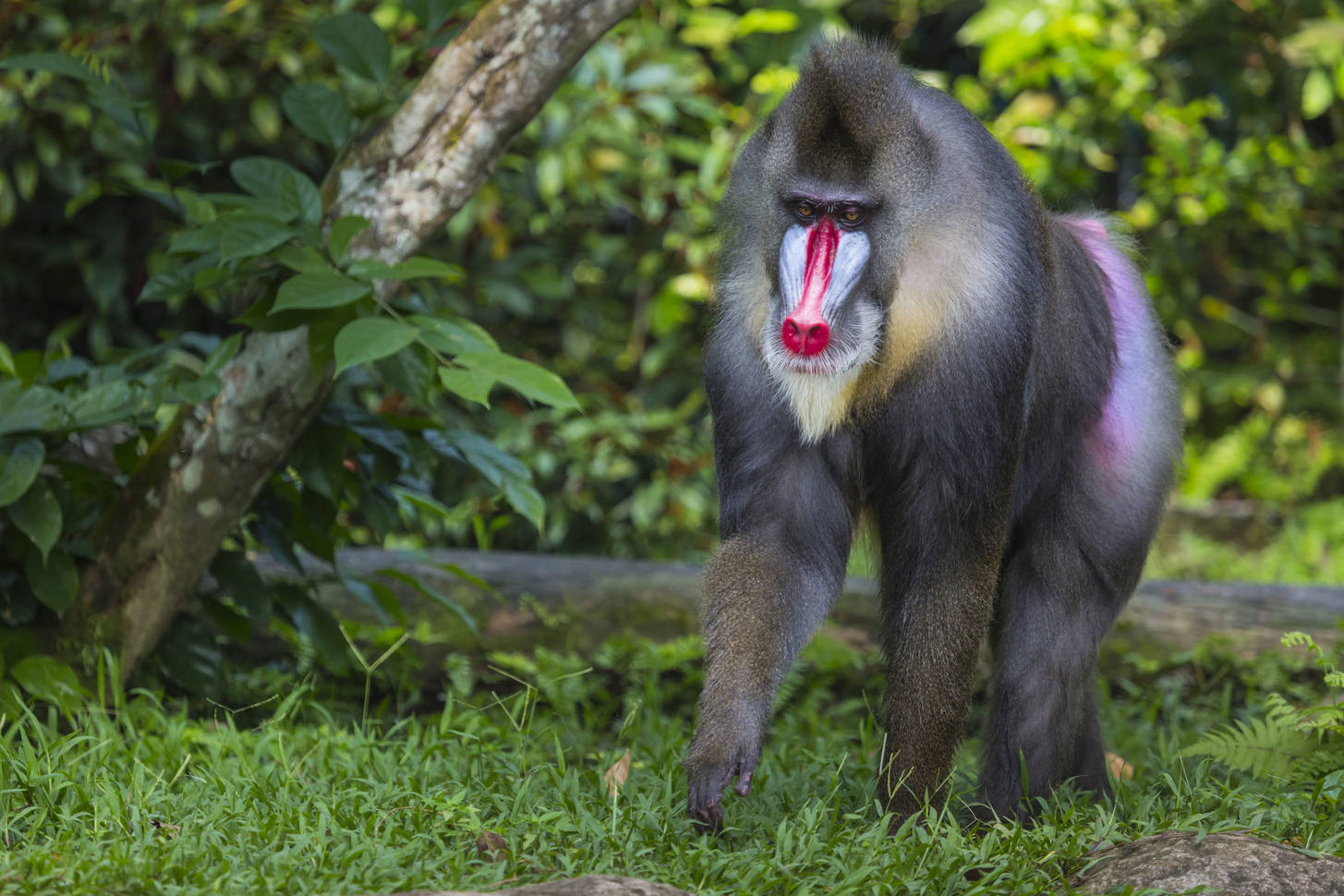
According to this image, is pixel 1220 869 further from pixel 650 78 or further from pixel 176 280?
pixel 650 78

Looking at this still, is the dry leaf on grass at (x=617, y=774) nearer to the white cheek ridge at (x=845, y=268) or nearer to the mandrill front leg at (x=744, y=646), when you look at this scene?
the mandrill front leg at (x=744, y=646)

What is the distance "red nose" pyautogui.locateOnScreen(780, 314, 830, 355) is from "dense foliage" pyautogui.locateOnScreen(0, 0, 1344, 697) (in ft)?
2.53

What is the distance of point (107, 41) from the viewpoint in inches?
210

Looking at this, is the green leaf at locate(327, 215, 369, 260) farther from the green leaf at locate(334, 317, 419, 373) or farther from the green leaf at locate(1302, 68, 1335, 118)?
the green leaf at locate(1302, 68, 1335, 118)

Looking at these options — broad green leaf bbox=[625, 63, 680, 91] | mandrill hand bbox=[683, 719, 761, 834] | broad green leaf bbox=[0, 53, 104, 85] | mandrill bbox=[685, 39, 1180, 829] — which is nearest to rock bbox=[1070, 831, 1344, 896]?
mandrill bbox=[685, 39, 1180, 829]

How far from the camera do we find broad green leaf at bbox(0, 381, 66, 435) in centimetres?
301

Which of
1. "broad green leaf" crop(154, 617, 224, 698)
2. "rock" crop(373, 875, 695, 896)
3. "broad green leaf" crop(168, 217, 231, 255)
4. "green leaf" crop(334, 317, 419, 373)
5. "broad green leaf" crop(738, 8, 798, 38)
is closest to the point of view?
"rock" crop(373, 875, 695, 896)

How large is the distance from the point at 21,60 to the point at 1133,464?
2.55 m

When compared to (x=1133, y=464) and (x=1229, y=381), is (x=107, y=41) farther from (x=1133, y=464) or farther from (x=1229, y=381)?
(x=1229, y=381)

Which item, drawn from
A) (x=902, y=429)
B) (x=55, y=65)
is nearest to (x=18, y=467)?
(x=55, y=65)

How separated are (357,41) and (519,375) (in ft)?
3.23

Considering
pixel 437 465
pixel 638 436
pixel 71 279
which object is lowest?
pixel 638 436

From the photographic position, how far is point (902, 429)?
8.96ft

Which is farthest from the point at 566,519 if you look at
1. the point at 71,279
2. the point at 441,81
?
the point at 441,81
